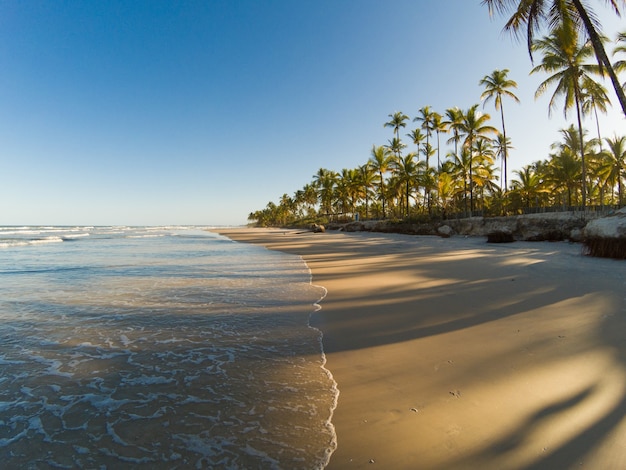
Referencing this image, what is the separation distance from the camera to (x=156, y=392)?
2.94 metres

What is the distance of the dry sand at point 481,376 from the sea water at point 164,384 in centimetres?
36

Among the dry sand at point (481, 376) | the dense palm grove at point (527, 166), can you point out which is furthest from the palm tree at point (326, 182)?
the dry sand at point (481, 376)

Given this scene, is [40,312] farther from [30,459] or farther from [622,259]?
[622,259]

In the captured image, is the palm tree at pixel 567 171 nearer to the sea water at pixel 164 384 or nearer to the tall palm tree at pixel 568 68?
the tall palm tree at pixel 568 68

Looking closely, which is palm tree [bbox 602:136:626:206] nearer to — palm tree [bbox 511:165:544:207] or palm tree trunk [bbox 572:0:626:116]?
palm tree [bbox 511:165:544:207]

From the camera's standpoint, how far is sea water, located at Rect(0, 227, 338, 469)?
2.15m

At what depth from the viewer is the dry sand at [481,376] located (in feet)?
6.56

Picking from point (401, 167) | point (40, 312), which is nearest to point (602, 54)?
point (40, 312)

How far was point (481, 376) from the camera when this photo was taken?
298 centimetres

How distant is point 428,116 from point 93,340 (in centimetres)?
4456

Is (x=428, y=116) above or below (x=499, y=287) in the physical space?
above

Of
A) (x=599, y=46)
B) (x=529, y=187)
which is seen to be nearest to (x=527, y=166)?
(x=529, y=187)

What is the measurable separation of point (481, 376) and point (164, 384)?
3.16 metres

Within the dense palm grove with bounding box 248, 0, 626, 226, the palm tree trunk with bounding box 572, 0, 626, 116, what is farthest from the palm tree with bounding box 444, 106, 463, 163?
the palm tree trunk with bounding box 572, 0, 626, 116
